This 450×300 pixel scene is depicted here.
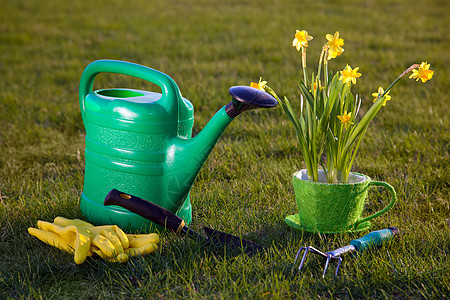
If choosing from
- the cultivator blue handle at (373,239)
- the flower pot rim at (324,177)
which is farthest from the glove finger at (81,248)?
the cultivator blue handle at (373,239)

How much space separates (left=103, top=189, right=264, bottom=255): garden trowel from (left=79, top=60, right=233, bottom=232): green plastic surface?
126 mm

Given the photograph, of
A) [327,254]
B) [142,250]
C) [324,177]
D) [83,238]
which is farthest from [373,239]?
[83,238]

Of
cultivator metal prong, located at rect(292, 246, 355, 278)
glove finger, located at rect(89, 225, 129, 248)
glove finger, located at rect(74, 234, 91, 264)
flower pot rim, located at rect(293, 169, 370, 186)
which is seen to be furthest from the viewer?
flower pot rim, located at rect(293, 169, 370, 186)

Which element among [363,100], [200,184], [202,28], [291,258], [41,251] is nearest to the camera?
[291,258]

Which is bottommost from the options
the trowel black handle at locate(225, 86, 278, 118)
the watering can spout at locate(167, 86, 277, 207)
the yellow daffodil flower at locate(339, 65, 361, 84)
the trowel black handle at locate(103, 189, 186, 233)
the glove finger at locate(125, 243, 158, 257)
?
the glove finger at locate(125, 243, 158, 257)

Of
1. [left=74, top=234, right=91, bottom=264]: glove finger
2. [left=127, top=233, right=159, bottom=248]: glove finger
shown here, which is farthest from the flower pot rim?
[left=74, top=234, right=91, bottom=264]: glove finger

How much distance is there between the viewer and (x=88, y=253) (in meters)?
1.86

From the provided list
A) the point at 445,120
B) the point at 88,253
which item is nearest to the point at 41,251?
the point at 88,253

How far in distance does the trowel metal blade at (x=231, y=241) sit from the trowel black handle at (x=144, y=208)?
0.14 m

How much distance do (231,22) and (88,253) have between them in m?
6.10

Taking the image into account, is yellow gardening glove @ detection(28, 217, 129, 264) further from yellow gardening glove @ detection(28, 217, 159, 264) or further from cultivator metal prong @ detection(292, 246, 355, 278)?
cultivator metal prong @ detection(292, 246, 355, 278)

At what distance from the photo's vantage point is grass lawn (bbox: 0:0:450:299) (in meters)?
1.75

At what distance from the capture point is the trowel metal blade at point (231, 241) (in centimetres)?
192

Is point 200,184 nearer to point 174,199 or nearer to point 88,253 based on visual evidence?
point 174,199
